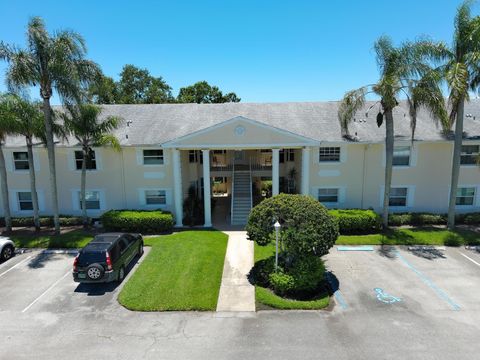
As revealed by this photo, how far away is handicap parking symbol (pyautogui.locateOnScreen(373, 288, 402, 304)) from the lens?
1134cm

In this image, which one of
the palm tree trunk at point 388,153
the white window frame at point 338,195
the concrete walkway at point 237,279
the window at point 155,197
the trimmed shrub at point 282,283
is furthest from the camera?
the window at point 155,197

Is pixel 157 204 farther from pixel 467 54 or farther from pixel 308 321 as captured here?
pixel 467 54

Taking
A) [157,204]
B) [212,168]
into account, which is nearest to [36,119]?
[157,204]

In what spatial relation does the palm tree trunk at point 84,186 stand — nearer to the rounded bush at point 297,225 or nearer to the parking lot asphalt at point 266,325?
the parking lot asphalt at point 266,325

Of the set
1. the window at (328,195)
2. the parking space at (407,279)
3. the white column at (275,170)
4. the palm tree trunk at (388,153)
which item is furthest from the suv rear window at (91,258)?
the palm tree trunk at (388,153)

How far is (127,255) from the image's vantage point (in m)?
13.8

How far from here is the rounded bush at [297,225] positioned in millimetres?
11766

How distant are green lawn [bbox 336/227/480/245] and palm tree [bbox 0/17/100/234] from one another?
16798mm

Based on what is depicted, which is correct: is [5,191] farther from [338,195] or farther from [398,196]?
[398,196]

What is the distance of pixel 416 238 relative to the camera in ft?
57.0

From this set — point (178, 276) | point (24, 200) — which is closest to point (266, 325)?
point (178, 276)

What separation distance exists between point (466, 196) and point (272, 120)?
14358 mm

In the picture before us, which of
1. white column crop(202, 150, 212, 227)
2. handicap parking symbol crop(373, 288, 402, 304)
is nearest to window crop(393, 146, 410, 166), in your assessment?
handicap parking symbol crop(373, 288, 402, 304)

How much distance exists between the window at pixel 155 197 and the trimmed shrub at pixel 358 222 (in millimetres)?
11151
